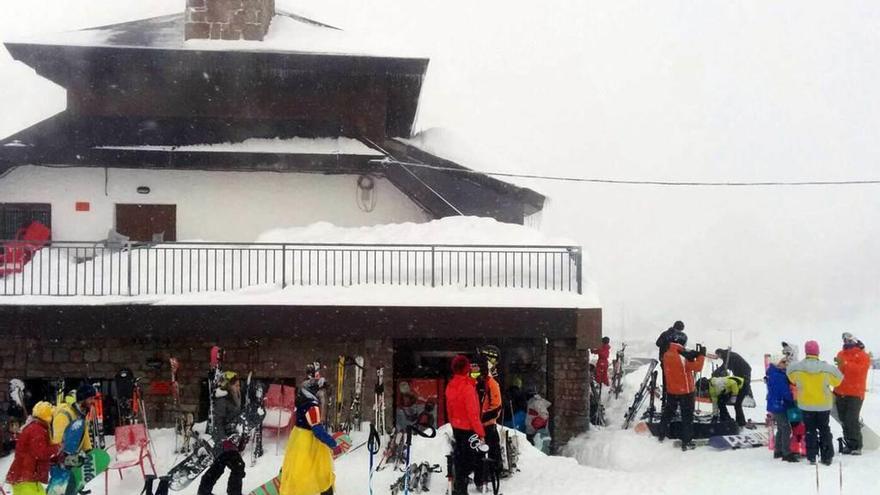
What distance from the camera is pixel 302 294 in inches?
496

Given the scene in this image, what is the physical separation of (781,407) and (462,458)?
14.4 ft

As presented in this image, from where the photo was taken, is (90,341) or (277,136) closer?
(90,341)

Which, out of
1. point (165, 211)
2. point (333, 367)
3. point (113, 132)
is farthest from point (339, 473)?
point (113, 132)

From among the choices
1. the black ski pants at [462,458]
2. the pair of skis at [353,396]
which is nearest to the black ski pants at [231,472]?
the black ski pants at [462,458]

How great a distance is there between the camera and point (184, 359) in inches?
514

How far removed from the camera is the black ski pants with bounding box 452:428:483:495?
8.33 meters

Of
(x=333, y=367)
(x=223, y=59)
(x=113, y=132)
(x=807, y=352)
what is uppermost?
(x=223, y=59)

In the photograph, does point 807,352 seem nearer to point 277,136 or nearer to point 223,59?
point 277,136

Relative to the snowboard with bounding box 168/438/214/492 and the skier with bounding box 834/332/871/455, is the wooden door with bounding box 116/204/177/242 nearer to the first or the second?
the snowboard with bounding box 168/438/214/492

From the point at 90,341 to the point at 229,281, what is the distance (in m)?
2.55

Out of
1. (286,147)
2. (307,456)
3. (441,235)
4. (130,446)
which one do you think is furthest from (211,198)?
(307,456)

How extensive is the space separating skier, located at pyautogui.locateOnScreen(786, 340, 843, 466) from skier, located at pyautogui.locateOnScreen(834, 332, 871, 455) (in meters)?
0.84

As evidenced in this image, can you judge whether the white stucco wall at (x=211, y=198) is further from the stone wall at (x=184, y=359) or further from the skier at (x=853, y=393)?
the skier at (x=853, y=393)

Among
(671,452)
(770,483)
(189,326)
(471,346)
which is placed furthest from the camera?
(471,346)
